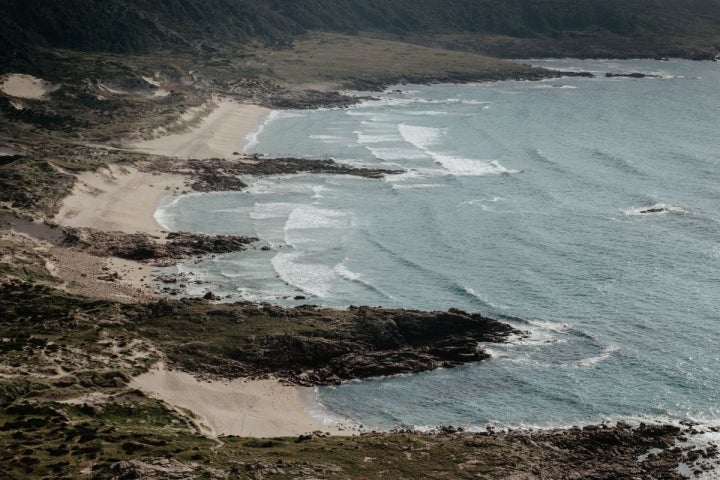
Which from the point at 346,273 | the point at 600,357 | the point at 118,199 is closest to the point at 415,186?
the point at 346,273

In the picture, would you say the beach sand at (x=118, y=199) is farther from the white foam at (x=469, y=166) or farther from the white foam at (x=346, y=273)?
the white foam at (x=469, y=166)

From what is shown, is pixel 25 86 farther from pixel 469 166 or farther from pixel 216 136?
pixel 469 166

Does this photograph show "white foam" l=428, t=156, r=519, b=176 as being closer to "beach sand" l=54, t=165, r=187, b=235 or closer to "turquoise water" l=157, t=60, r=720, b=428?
"turquoise water" l=157, t=60, r=720, b=428

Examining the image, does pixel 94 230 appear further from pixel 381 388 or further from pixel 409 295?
pixel 381 388

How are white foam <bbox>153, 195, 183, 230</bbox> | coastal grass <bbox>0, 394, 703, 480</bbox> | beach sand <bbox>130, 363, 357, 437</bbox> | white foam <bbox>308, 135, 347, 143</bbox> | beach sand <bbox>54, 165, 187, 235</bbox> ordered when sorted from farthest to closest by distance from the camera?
white foam <bbox>308, 135, 347, 143</bbox> → white foam <bbox>153, 195, 183, 230</bbox> → beach sand <bbox>54, 165, 187, 235</bbox> → beach sand <bbox>130, 363, 357, 437</bbox> → coastal grass <bbox>0, 394, 703, 480</bbox>

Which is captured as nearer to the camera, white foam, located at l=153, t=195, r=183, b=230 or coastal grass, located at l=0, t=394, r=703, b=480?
coastal grass, located at l=0, t=394, r=703, b=480

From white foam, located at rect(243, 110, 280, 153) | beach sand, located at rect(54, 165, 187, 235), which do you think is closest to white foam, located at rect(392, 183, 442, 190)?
beach sand, located at rect(54, 165, 187, 235)
